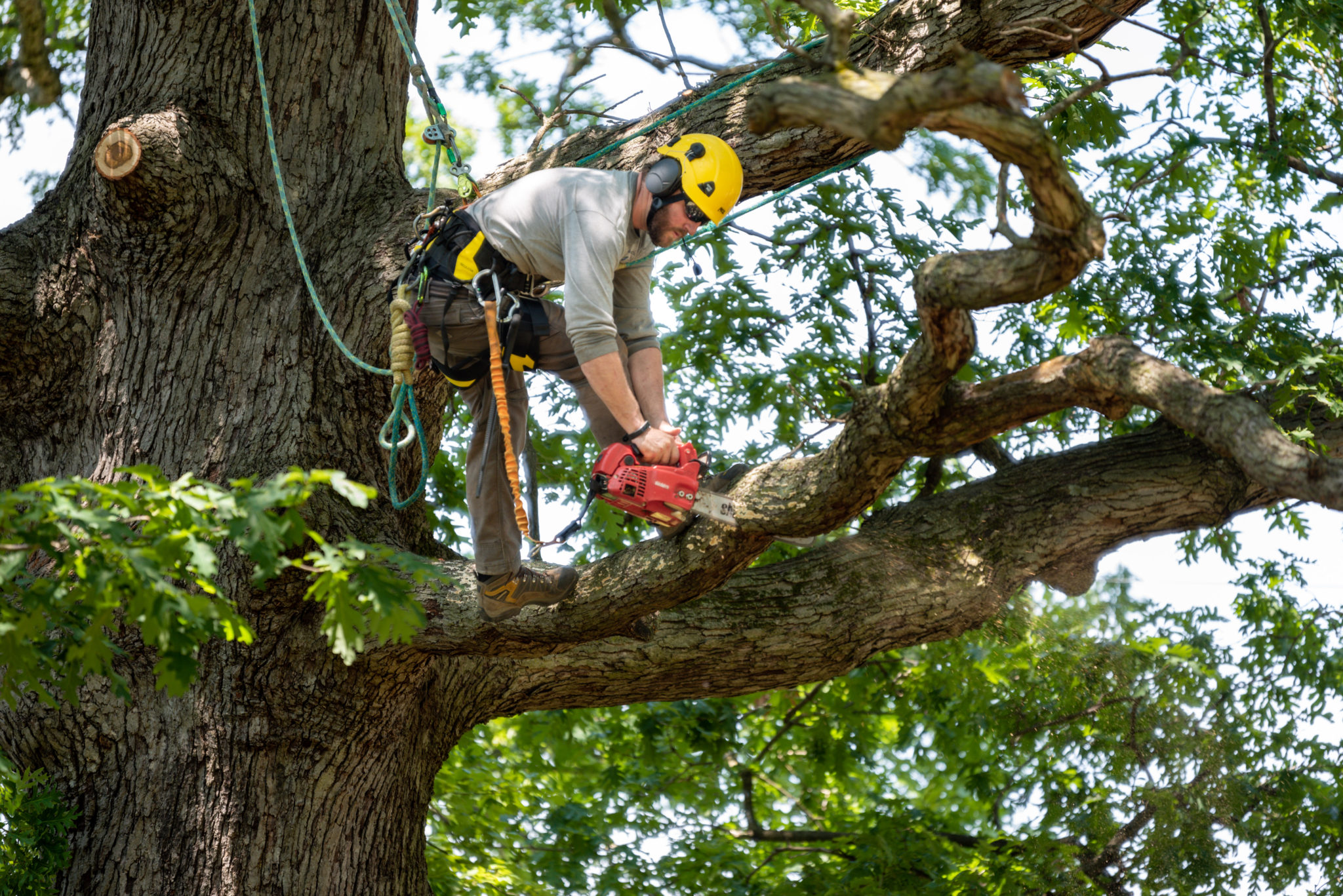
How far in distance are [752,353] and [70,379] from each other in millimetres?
4084

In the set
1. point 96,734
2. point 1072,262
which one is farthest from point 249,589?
point 1072,262

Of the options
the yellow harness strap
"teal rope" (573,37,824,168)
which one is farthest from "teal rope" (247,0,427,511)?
"teal rope" (573,37,824,168)

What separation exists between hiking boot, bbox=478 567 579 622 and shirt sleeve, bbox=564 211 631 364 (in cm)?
85

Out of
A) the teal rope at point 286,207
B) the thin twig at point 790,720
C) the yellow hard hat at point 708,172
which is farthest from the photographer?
the thin twig at point 790,720

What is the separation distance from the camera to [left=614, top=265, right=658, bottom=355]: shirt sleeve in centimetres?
454

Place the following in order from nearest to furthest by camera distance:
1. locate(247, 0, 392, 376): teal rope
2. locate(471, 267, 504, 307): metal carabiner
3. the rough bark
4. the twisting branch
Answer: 1. locate(471, 267, 504, 307): metal carabiner
2. the rough bark
3. locate(247, 0, 392, 376): teal rope
4. the twisting branch

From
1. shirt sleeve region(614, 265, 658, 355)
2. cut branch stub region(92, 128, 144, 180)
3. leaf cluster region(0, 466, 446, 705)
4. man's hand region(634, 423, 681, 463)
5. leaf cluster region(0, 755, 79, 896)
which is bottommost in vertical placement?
leaf cluster region(0, 755, 79, 896)

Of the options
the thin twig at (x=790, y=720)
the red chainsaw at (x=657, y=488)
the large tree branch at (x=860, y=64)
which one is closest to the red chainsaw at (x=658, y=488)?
the red chainsaw at (x=657, y=488)

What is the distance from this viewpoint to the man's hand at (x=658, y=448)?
13.6ft

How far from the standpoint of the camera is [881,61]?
4.80 m

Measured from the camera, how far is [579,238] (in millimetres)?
3984

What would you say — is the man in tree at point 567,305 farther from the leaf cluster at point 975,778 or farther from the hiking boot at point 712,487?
the leaf cluster at point 975,778

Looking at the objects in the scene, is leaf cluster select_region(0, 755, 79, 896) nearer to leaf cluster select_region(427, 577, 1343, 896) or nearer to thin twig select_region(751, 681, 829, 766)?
leaf cluster select_region(427, 577, 1343, 896)

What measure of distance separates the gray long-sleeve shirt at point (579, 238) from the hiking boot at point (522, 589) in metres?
0.86
